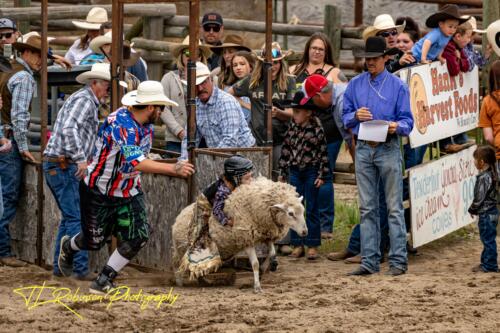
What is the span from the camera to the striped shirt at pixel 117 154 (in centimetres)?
960

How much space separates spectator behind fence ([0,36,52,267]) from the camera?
37.2 ft

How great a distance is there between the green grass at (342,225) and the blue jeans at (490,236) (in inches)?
78.1

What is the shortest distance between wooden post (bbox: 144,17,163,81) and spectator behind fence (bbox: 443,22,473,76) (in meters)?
5.63

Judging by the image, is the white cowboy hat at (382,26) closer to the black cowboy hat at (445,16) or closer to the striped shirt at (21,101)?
the black cowboy hat at (445,16)

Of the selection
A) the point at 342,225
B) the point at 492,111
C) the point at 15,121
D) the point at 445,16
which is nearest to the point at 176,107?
the point at 15,121

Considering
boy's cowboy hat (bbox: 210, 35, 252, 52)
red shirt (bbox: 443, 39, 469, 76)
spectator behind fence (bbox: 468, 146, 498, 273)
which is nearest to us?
spectator behind fence (bbox: 468, 146, 498, 273)

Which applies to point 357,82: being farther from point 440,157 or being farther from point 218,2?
point 218,2

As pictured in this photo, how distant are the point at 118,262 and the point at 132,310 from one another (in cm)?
86

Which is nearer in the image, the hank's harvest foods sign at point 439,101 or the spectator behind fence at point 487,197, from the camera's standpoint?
the spectator behind fence at point 487,197

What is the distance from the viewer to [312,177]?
38.7 ft

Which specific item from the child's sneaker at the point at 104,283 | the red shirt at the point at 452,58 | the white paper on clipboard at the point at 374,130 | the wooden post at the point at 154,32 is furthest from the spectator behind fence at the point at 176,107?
the wooden post at the point at 154,32

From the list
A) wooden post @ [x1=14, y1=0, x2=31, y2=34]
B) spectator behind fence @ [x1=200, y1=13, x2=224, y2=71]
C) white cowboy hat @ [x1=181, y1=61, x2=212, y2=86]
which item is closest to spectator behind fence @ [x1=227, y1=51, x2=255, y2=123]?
spectator behind fence @ [x1=200, y1=13, x2=224, y2=71]

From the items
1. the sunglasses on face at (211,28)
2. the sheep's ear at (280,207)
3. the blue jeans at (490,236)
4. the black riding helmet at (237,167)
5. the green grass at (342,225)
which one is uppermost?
the sunglasses on face at (211,28)

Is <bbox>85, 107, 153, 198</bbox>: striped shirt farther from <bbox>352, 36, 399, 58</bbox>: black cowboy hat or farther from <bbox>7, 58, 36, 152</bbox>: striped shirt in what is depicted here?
<bbox>352, 36, 399, 58</bbox>: black cowboy hat
